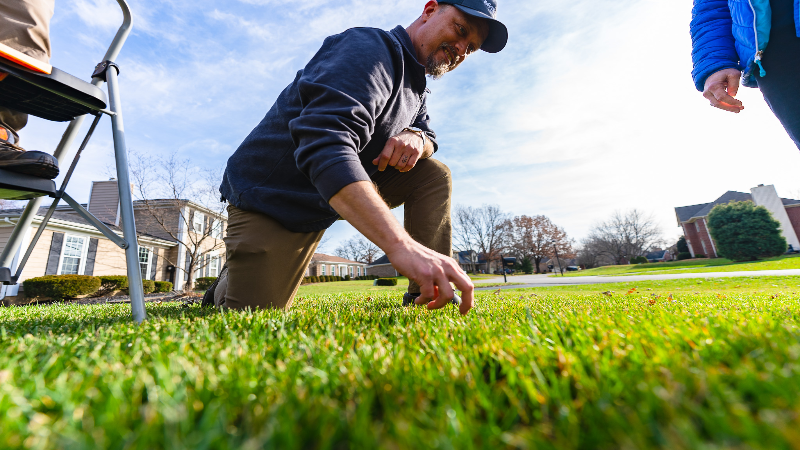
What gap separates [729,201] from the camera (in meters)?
44.4

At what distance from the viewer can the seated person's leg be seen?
2.13 meters

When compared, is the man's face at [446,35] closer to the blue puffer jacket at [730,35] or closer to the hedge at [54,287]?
the blue puffer jacket at [730,35]

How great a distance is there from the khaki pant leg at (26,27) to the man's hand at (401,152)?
231 centimetres

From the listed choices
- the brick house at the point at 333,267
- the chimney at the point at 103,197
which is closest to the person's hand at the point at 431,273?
the chimney at the point at 103,197

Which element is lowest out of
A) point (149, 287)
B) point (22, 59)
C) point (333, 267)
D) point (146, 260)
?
point (22, 59)

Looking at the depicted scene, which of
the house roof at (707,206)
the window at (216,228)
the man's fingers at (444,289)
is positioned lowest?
the man's fingers at (444,289)

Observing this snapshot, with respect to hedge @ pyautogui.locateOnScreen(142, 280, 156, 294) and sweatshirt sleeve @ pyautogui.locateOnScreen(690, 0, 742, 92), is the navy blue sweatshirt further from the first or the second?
hedge @ pyautogui.locateOnScreen(142, 280, 156, 294)

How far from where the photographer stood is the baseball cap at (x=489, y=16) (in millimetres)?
2801

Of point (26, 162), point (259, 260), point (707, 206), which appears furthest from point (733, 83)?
point (707, 206)

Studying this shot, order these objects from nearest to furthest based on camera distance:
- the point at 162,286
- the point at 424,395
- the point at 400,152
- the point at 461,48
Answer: the point at 424,395
the point at 400,152
the point at 461,48
the point at 162,286

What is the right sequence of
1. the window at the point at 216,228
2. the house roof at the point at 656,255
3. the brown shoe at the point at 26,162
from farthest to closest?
the house roof at the point at 656,255 < the window at the point at 216,228 < the brown shoe at the point at 26,162

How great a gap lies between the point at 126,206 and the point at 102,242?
73.0 ft

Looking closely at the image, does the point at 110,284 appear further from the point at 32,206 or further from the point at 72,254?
the point at 32,206

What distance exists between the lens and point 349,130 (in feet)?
6.40
